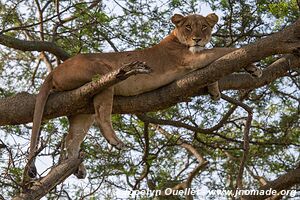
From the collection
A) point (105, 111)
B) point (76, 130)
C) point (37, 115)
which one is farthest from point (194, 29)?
point (37, 115)

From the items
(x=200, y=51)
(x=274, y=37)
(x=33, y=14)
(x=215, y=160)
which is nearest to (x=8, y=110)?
(x=200, y=51)

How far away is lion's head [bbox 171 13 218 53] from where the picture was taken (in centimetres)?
701

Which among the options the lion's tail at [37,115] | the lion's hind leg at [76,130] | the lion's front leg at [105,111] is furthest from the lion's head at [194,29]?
the lion's tail at [37,115]

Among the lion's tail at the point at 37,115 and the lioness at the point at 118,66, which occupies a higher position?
the lioness at the point at 118,66

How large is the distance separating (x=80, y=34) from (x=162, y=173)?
2219mm

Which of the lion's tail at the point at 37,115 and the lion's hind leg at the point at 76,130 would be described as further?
the lion's hind leg at the point at 76,130

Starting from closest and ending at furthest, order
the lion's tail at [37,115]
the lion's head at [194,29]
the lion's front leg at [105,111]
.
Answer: the lion's tail at [37,115]
the lion's front leg at [105,111]
the lion's head at [194,29]

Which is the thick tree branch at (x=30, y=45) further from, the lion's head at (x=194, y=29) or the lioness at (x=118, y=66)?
the lion's head at (x=194, y=29)

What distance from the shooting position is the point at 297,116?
924 cm

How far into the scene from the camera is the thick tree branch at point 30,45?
7176 millimetres

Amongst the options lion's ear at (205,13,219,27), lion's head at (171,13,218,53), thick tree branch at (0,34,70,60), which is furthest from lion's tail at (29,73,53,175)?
lion's ear at (205,13,219,27)

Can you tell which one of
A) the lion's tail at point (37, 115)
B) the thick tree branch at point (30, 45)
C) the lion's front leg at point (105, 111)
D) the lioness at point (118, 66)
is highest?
the thick tree branch at point (30, 45)

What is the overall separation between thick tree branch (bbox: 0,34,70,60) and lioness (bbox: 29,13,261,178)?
87cm

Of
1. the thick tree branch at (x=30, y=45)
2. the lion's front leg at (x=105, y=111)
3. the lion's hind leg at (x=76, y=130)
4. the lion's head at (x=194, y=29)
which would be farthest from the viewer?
Result: the thick tree branch at (x=30, y=45)
